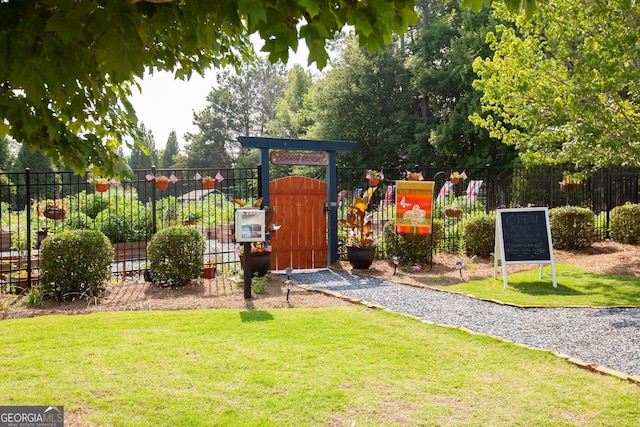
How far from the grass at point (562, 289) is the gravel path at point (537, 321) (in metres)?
0.43

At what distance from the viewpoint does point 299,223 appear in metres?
10.7

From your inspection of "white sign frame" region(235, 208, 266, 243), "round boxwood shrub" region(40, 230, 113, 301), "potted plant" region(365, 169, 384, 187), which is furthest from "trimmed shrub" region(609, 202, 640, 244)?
"round boxwood shrub" region(40, 230, 113, 301)

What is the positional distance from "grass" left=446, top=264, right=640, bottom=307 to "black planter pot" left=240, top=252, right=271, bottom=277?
316 cm

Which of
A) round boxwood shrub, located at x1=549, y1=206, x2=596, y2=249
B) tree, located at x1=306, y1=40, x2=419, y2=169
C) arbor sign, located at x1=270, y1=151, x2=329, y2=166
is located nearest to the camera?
arbor sign, located at x1=270, y1=151, x2=329, y2=166

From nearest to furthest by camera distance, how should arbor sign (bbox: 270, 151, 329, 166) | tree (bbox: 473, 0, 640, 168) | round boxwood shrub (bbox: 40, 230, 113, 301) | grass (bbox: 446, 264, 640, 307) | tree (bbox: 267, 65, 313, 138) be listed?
grass (bbox: 446, 264, 640, 307) < round boxwood shrub (bbox: 40, 230, 113, 301) < tree (bbox: 473, 0, 640, 168) < arbor sign (bbox: 270, 151, 329, 166) < tree (bbox: 267, 65, 313, 138)

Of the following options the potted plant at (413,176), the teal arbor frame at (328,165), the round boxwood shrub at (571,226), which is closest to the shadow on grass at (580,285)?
the round boxwood shrub at (571,226)

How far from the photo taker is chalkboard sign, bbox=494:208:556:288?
899 cm

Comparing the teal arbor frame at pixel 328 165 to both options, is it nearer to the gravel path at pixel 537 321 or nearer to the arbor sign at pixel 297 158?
the arbor sign at pixel 297 158

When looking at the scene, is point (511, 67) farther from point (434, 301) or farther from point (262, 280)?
point (262, 280)

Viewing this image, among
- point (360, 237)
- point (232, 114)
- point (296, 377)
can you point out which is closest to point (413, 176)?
point (360, 237)

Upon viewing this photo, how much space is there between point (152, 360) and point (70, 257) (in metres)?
3.91

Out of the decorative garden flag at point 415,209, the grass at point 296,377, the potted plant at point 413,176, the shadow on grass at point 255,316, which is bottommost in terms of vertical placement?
the grass at point 296,377

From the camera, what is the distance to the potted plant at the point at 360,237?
1050 cm

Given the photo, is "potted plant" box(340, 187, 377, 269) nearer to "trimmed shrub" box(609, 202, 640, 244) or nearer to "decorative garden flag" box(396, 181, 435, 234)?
"decorative garden flag" box(396, 181, 435, 234)
